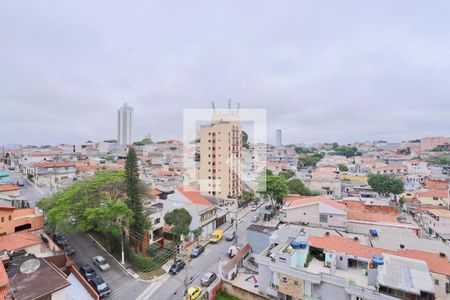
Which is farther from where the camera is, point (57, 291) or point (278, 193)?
point (278, 193)

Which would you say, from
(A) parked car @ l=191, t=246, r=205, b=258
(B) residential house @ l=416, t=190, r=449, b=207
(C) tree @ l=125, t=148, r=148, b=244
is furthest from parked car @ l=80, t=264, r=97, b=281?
(B) residential house @ l=416, t=190, r=449, b=207

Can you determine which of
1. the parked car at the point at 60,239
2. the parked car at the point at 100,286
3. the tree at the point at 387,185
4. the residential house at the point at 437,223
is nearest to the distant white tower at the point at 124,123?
the parked car at the point at 60,239

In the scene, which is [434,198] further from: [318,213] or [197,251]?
[197,251]

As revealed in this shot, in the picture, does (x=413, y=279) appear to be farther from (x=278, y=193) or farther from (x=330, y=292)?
(x=278, y=193)

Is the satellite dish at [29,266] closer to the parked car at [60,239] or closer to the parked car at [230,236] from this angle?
the parked car at [60,239]

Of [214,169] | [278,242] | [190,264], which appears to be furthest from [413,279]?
[214,169]

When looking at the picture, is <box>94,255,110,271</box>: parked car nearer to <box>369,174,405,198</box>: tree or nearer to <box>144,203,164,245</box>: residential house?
<box>144,203,164,245</box>: residential house

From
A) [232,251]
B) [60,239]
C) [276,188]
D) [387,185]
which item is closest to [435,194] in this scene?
[387,185]

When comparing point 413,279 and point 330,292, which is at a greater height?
point 413,279
